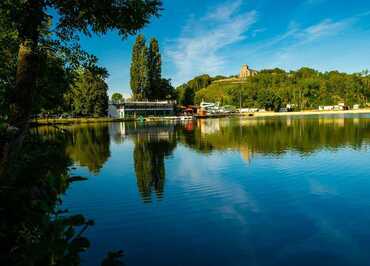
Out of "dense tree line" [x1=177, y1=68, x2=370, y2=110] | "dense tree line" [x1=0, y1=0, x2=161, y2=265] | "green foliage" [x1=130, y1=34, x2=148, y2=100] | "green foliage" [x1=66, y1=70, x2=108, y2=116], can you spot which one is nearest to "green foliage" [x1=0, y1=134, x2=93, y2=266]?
"dense tree line" [x1=0, y1=0, x2=161, y2=265]

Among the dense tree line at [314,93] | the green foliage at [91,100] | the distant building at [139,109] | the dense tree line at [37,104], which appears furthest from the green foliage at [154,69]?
the dense tree line at [37,104]

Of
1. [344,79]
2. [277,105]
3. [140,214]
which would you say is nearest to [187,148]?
[140,214]

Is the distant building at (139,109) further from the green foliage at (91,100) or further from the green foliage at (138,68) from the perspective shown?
the green foliage at (91,100)

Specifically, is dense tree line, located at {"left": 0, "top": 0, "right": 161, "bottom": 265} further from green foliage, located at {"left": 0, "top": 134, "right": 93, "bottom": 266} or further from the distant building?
the distant building

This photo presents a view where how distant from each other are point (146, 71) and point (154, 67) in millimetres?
6093

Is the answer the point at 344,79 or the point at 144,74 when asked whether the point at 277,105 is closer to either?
the point at 344,79

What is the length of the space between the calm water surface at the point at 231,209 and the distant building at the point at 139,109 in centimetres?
7843

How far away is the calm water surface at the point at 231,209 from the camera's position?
9.05 metres

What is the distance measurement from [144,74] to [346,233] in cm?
9021

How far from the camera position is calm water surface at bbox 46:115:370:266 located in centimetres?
905

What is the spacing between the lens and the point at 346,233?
10.1 m

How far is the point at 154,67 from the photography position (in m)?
101

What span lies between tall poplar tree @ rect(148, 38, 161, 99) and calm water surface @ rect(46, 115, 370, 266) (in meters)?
79.4

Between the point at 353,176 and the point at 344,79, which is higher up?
the point at 344,79
